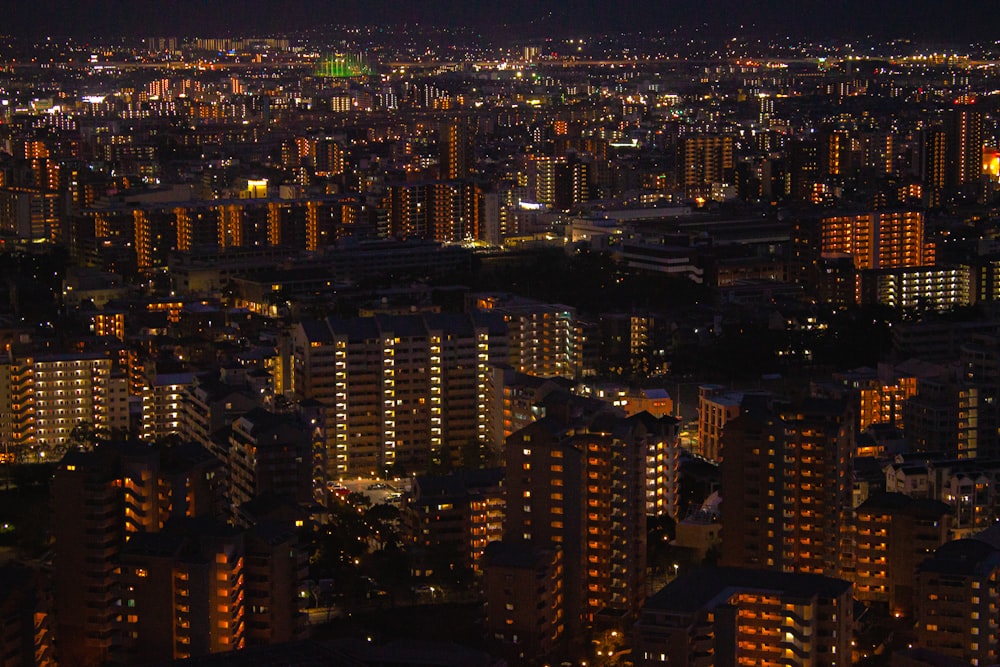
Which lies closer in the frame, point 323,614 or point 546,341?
point 323,614

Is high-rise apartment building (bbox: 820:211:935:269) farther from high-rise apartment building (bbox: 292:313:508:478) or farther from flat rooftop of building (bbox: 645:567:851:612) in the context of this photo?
flat rooftop of building (bbox: 645:567:851:612)

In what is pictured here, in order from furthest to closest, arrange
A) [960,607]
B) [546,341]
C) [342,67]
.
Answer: [342,67] < [546,341] < [960,607]

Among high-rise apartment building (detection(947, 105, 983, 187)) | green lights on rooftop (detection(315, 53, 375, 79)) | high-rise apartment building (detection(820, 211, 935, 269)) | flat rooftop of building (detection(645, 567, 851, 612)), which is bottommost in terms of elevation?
flat rooftop of building (detection(645, 567, 851, 612))

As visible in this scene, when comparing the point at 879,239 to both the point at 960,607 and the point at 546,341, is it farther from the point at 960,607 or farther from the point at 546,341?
the point at 960,607

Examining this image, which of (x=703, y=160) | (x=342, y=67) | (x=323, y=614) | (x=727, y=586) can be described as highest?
(x=342, y=67)

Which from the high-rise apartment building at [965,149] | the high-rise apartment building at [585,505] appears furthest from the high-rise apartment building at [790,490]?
the high-rise apartment building at [965,149]

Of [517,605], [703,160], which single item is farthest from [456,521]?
[703,160]

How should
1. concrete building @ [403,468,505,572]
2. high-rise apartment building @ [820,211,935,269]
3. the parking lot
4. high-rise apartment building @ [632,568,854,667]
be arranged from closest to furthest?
1. high-rise apartment building @ [632,568,854,667]
2. concrete building @ [403,468,505,572]
3. the parking lot
4. high-rise apartment building @ [820,211,935,269]

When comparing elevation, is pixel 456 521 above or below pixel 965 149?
below

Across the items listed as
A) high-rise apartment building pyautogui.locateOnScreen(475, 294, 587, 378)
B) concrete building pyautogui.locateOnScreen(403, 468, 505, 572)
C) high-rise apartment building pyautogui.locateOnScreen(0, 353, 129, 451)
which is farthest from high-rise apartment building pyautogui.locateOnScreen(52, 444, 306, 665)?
high-rise apartment building pyautogui.locateOnScreen(475, 294, 587, 378)

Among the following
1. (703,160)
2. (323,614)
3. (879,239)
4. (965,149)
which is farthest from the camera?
(703,160)

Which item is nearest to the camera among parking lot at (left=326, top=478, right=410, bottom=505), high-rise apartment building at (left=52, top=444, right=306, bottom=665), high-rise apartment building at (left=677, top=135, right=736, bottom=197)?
high-rise apartment building at (left=52, top=444, right=306, bottom=665)

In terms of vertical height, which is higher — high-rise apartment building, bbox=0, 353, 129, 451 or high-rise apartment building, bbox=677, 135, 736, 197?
high-rise apartment building, bbox=677, 135, 736, 197
